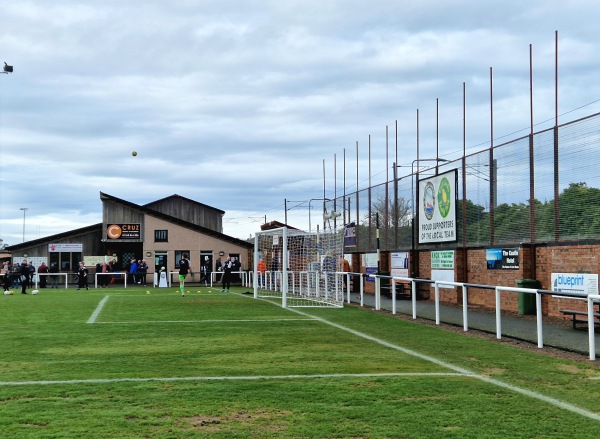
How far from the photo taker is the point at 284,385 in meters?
9.02

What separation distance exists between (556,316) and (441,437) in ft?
47.2

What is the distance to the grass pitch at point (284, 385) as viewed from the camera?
22.4ft

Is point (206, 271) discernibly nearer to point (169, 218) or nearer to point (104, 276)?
point (169, 218)

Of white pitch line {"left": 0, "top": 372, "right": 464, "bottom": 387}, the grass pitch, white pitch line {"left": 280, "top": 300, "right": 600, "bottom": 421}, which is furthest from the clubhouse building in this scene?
white pitch line {"left": 0, "top": 372, "right": 464, "bottom": 387}

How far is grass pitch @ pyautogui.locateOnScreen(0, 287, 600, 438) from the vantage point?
22.4 ft

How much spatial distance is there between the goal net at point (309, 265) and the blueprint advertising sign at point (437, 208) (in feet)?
14.6

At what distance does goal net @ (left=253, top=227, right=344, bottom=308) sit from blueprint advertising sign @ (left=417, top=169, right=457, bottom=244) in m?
4.44

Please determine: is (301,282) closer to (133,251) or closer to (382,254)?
(382,254)

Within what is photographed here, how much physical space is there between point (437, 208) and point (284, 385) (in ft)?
69.0

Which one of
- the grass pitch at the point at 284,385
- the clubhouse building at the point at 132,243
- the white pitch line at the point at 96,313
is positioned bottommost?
the white pitch line at the point at 96,313

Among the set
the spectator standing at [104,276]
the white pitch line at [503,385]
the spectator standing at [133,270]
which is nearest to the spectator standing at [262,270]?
the spectator standing at [104,276]

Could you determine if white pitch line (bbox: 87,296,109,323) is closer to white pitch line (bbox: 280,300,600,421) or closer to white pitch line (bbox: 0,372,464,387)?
white pitch line (bbox: 280,300,600,421)

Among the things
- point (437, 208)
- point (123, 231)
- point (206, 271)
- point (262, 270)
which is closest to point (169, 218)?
point (123, 231)

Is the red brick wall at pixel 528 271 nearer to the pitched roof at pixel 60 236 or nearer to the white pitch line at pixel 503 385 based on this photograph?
the white pitch line at pixel 503 385
